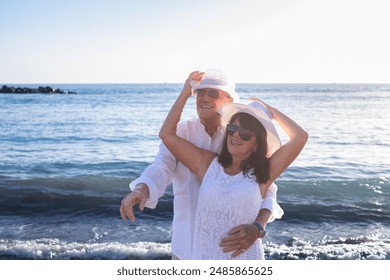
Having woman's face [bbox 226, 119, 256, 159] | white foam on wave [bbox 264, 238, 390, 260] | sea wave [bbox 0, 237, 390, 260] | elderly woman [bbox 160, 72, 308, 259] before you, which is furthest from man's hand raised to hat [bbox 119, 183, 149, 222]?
white foam on wave [bbox 264, 238, 390, 260]

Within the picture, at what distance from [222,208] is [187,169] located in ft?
1.36

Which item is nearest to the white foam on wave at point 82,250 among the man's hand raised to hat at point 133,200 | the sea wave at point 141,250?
the sea wave at point 141,250

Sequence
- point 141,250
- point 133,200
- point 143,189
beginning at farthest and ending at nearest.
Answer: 1. point 141,250
2. point 143,189
3. point 133,200

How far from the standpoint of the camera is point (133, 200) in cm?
282

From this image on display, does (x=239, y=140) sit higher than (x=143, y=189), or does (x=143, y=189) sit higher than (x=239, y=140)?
(x=239, y=140)

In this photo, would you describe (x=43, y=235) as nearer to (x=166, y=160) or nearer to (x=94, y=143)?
(x=166, y=160)

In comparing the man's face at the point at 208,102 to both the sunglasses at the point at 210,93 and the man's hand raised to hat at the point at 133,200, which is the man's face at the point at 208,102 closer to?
the sunglasses at the point at 210,93

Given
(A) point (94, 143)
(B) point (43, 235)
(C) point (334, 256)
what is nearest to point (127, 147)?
(A) point (94, 143)

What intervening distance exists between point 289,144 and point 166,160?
0.81 meters

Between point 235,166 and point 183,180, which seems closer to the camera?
point 235,166

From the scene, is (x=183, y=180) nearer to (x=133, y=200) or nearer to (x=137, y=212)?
(x=133, y=200)

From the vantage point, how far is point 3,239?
26.7ft

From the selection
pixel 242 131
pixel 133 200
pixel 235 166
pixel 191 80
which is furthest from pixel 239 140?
pixel 133 200

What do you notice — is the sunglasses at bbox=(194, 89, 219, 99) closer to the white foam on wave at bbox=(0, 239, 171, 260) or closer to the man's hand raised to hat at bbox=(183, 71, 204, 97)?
the man's hand raised to hat at bbox=(183, 71, 204, 97)
